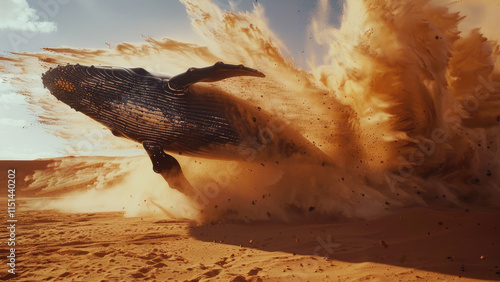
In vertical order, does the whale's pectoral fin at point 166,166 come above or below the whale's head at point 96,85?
below

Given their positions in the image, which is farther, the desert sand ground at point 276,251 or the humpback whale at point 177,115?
the humpback whale at point 177,115

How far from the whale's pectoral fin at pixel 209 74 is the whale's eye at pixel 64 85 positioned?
2802 mm

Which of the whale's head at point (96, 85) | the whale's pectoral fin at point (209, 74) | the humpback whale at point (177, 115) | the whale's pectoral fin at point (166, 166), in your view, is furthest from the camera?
the whale's pectoral fin at point (166, 166)

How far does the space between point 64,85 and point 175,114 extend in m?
3.19

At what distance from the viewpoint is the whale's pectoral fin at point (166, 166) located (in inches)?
269

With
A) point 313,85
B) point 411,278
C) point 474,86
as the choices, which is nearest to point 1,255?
point 411,278

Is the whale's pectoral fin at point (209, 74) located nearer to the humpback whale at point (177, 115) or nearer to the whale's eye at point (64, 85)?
the humpback whale at point (177, 115)

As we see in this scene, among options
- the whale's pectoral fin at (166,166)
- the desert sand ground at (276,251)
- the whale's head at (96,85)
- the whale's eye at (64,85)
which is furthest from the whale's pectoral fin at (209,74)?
the desert sand ground at (276,251)

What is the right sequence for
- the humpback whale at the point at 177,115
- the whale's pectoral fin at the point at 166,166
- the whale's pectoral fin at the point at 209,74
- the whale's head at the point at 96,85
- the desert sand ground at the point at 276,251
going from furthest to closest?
1. the whale's pectoral fin at the point at 166,166
2. the whale's head at the point at 96,85
3. the humpback whale at the point at 177,115
4. the whale's pectoral fin at the point at 209,74
5. the desert sand ground at the point at 276,251

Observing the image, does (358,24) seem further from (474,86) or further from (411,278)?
(411,278)

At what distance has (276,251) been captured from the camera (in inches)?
164

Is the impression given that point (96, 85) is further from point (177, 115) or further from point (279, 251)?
point (279, 251)

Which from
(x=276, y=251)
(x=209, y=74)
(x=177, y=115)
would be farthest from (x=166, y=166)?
(x=276, y=251)

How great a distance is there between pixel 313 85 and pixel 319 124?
1175mm
